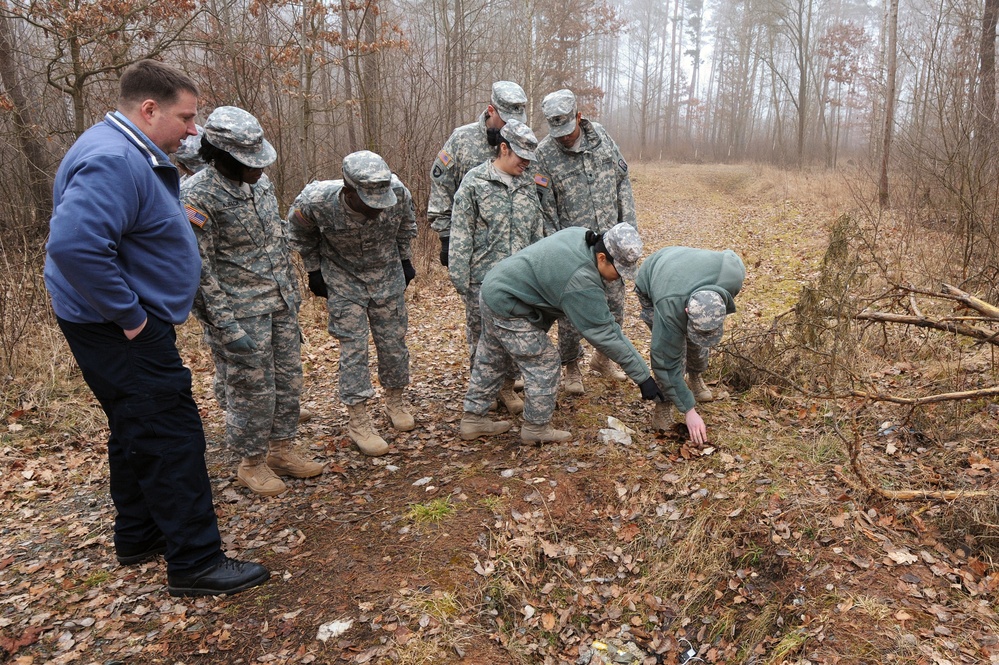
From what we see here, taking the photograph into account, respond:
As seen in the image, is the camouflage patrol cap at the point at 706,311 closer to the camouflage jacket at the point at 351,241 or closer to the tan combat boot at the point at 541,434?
the tan combat boot at the point at 541,434

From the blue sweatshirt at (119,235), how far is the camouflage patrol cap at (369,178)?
111 centimetres

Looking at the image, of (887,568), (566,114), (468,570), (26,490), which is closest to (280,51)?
(566,114)

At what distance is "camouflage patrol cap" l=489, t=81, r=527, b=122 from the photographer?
4.46m

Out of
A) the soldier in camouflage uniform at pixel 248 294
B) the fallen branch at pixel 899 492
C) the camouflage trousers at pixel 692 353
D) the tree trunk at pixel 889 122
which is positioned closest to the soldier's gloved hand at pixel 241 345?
the soldier in camouflage uniform at pixel 248 294

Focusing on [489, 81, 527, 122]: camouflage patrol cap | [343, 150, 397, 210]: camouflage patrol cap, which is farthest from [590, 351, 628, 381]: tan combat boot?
[343, 150, 397, 210]: camouflage patrol cap

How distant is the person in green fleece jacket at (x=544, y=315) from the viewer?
3.52 meters

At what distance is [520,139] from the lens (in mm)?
4020

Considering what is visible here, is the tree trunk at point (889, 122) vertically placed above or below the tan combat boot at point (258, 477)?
above

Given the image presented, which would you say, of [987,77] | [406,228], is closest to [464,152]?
[406,228]

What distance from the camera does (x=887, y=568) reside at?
2.90m

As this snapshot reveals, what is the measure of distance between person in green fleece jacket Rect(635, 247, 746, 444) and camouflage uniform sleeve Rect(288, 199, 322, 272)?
2.32 meters

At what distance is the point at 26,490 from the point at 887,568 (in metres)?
5.29

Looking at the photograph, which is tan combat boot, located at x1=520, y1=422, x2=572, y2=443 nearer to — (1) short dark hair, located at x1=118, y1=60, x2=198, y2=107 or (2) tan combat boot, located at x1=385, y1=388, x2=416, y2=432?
(2) tan combat boot, located at x1=385, y1=388, x2=416, y2=432

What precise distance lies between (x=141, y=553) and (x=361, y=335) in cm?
184
